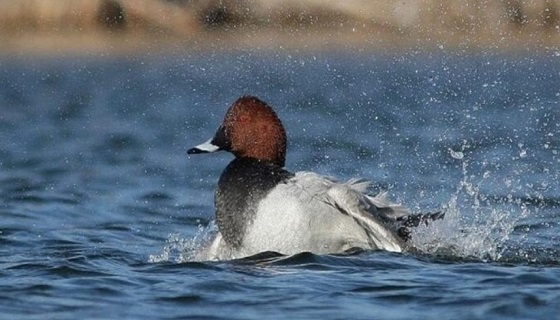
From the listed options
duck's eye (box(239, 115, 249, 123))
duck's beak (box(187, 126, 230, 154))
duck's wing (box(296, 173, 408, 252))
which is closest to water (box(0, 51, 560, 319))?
duck's wing (box(296, 173, 408, 252))

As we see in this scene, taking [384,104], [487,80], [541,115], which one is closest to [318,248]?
[541,115]

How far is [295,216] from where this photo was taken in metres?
7.51

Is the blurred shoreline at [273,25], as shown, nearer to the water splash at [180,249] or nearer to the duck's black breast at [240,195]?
the water splash at [180,249]

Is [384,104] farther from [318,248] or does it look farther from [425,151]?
[318,248]

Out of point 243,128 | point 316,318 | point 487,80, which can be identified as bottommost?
point 316,318

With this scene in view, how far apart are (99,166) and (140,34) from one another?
73.0 ft

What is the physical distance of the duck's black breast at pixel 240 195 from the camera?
297 inches

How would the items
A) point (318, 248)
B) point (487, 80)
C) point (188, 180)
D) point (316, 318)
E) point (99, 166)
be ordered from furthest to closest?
point (487, 80) → point (99, 166) → point (188, 180) → point (318, 248) → point (316, 318)

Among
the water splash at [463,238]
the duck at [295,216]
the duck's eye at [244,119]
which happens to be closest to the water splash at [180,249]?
the duck at [295,216]

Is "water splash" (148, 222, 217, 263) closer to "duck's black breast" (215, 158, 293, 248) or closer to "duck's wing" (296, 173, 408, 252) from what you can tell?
Result: "duck's black breast" (215, 158, 293, 248)

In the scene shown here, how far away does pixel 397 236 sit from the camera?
25.4 ft

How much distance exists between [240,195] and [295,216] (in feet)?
1.01

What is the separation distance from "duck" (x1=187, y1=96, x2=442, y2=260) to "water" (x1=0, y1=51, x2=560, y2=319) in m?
0.13

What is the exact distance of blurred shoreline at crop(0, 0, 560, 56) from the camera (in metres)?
32.2
